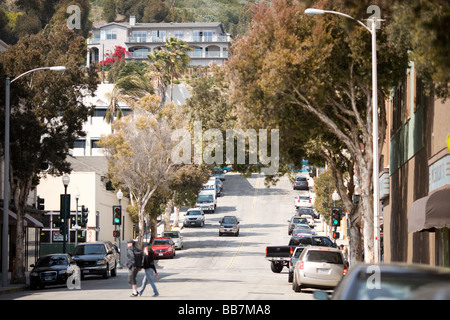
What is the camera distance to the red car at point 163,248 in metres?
53.4

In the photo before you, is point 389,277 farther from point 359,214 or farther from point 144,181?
point 144,181

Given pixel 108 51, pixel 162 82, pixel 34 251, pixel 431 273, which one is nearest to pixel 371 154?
pixel 431 273

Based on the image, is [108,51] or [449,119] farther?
[108,51]

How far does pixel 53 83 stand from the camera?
109 feet

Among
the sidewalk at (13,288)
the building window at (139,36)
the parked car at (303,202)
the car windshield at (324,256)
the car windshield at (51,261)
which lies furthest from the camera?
the building window at (139,36)

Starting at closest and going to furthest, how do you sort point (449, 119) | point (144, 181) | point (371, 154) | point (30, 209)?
point (449, 119), point (371, 154), point (30, 209), point (144, 181)

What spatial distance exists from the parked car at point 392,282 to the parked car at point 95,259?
2833cm

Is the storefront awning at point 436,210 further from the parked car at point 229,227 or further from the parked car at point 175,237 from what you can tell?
the parked car at point 229,227

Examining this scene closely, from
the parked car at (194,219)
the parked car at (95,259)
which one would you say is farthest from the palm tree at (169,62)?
the parked car at (95,259)

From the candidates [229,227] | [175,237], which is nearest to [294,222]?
[229,227]

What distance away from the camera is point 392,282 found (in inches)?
330

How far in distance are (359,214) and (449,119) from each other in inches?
454

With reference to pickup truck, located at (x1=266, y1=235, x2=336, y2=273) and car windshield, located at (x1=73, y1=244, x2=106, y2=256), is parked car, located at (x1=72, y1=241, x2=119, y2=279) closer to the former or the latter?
car windshield, located at (x1=73, y1=244, x2=106, y2=256)

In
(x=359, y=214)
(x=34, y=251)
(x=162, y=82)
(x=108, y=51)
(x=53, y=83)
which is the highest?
(x=108, y=51)
